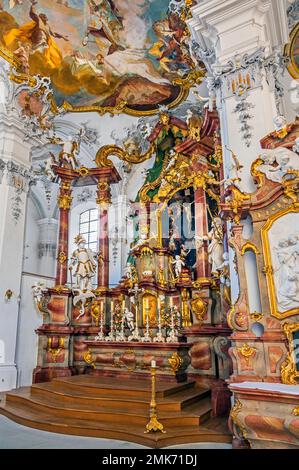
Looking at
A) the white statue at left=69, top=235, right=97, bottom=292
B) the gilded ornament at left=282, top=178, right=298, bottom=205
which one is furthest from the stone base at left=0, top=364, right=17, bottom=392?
the gilded ornament at left=282, top=178, right=298, bottom=205

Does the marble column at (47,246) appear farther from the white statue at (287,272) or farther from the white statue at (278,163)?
the white statue at (287,272)

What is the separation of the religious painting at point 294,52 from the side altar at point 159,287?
1725mm

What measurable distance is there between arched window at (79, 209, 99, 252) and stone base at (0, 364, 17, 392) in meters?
6.92

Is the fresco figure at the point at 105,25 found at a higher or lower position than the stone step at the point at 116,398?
higher

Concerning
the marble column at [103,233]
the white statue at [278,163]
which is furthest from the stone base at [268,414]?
the marble column at [103,233]

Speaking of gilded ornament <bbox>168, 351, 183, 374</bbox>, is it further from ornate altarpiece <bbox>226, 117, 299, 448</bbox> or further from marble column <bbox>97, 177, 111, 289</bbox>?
marble column <bbox>97, 177, 111, 289</bbox>

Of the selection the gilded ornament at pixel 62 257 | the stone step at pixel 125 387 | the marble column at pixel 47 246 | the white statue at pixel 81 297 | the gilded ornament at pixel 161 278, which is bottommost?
the stone step at pixel 125 387

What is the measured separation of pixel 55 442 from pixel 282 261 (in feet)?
12.5

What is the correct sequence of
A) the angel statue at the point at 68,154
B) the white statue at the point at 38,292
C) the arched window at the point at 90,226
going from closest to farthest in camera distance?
the white statue at the point at 38,292
the angel statue at the point at 68,154
the arched window at the point at 90,226

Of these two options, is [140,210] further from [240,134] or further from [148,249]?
[240,134]

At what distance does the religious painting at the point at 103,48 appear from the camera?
9.80 meters

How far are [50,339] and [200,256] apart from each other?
4377 mm

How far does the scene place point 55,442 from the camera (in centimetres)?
448
